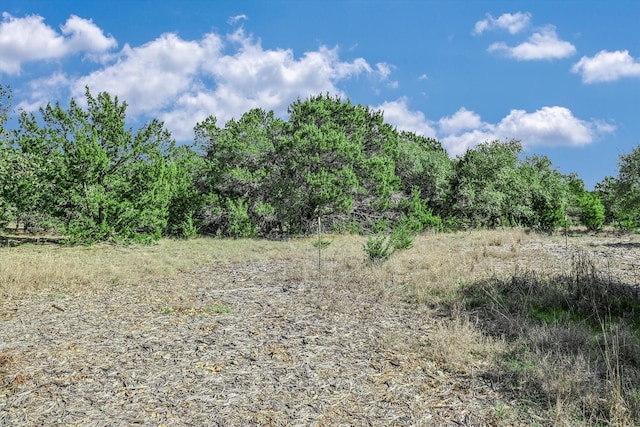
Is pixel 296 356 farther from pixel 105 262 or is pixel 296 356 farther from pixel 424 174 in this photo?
pixel 424 174

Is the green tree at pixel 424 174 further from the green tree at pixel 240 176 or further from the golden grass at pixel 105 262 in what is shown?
the golden grass at pixel 105 262

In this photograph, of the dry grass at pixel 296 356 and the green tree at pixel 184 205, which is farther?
the green tree at pixel 184 205

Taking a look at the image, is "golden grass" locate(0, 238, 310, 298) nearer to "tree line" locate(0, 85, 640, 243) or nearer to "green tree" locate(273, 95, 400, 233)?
"tree line" locate(0, 85, 640, 243)

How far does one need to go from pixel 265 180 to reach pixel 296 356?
18.8m

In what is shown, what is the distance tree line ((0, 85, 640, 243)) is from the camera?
59.0ft

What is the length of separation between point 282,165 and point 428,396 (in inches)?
806

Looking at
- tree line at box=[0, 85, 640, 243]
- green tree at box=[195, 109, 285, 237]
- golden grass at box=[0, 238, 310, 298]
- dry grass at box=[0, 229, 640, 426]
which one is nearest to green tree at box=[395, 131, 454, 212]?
tree line at box=[0, 85, 640, 243]

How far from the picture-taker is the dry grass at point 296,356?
392cm

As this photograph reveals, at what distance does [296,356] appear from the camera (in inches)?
207

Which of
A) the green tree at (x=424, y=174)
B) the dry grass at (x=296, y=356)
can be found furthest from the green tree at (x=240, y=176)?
the dry grass at (x=296, y=356)

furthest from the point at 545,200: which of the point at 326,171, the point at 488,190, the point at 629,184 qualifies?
the point at 326,171

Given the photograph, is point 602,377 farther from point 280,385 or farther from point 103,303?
point 103,303

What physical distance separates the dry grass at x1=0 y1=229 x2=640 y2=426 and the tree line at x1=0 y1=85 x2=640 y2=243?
7.69 meters

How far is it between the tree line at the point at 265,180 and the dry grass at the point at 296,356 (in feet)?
25.2
